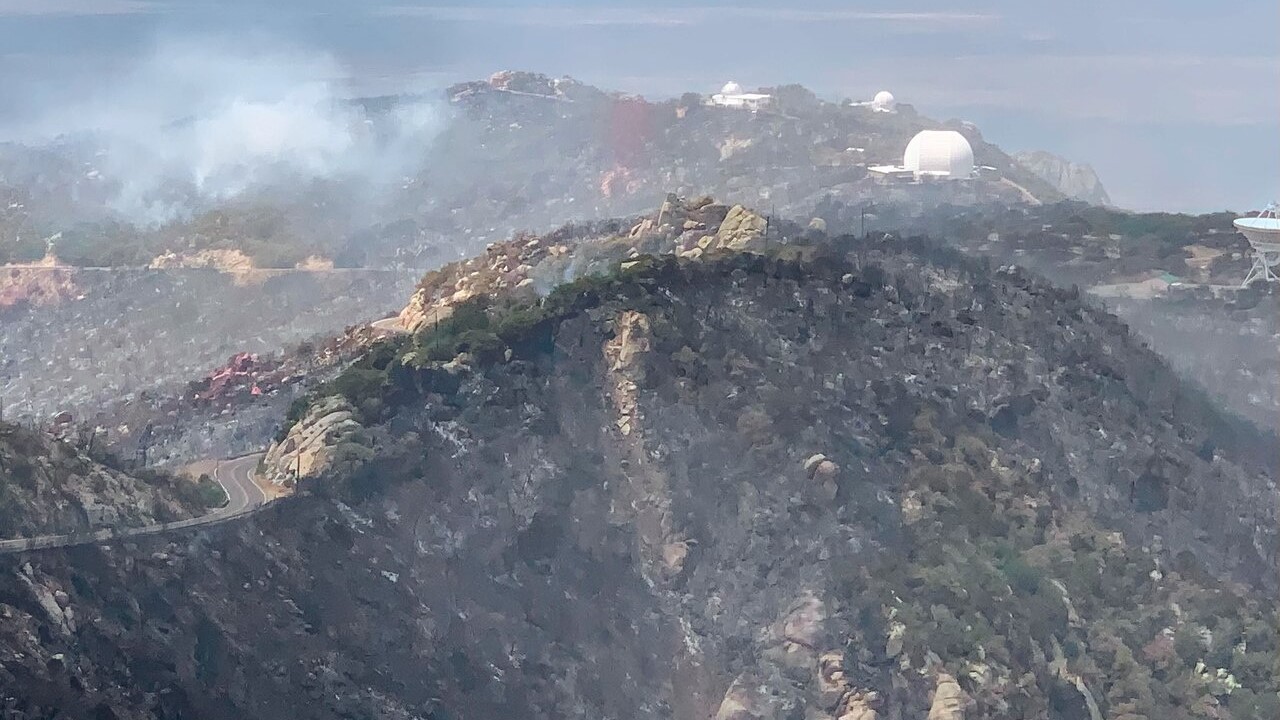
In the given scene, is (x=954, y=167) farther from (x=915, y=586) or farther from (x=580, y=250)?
(x=915, y=586)

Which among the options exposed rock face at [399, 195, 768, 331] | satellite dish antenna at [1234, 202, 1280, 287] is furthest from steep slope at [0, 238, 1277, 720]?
satellite dish antenna at [1234, 202, 1280, 287]

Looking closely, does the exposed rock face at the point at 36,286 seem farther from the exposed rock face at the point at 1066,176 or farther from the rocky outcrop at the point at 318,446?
the exposed rock face at the point at 1066,176

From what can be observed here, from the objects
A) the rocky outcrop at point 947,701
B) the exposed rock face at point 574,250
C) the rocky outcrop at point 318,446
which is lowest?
the rocky outcrop at point 947,701

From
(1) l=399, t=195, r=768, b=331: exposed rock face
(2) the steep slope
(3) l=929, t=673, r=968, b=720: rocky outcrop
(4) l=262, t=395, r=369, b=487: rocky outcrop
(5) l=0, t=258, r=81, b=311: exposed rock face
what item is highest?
(1) l=399, t=195, r=768, b=331: exposed rock face

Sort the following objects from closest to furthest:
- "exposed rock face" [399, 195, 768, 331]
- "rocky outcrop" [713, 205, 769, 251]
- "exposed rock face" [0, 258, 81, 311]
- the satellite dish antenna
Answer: "exposed rock face" [399, 195, 768, 331], "exposed rock face" [0, 258, 81, 311], "rocky outcrop" [713, 205, 769, 251], the satellite dish antenna

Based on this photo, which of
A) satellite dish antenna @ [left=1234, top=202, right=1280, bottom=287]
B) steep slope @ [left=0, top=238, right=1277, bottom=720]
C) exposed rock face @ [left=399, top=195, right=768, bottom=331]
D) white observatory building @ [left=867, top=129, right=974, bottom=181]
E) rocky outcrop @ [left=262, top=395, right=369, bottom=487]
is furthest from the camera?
white observatory building @ [left=867, top=129, right=974, bottom=181]

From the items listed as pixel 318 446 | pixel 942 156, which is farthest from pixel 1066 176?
pixel 318 446

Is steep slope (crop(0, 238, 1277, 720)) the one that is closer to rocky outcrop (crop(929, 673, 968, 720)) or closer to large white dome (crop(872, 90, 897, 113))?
rocky outcrop (crop(929, 673, 968, 720))

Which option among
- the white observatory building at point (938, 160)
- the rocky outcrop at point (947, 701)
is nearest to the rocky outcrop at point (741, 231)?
the rocky outcrop at point (947, 701)
